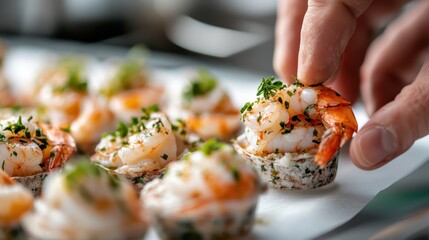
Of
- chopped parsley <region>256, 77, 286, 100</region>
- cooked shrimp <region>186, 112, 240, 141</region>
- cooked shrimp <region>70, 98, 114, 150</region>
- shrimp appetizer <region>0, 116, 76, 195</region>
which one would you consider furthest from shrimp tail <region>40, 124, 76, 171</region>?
chopped parsley <region>256, 77, 286, 100</region>

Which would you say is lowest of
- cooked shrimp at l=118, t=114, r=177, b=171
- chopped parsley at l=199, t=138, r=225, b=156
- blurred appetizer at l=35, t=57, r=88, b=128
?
chopped parsley at l=199, t=138, r=225, b=156

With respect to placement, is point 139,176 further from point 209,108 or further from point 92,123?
point 209,108

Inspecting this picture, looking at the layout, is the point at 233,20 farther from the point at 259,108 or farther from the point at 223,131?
the point at 259,108

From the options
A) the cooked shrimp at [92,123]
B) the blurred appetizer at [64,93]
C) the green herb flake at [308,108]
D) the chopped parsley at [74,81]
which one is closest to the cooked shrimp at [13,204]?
the green herb flake at [308,108]

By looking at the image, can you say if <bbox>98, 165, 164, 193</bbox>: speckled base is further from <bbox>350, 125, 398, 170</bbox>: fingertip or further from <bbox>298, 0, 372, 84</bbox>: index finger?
<bbox>350, 125, 398, 170</bbox>: fingertip

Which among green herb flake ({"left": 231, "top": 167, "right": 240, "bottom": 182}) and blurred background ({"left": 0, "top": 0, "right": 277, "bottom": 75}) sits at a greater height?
blurred background ({"left": 0, "top": 0, "right": 277, "bottom": 75})

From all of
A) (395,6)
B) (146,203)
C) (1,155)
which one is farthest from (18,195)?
(395,6)

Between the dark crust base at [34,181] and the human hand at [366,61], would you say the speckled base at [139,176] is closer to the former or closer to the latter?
the dark crust base at [34,181]
